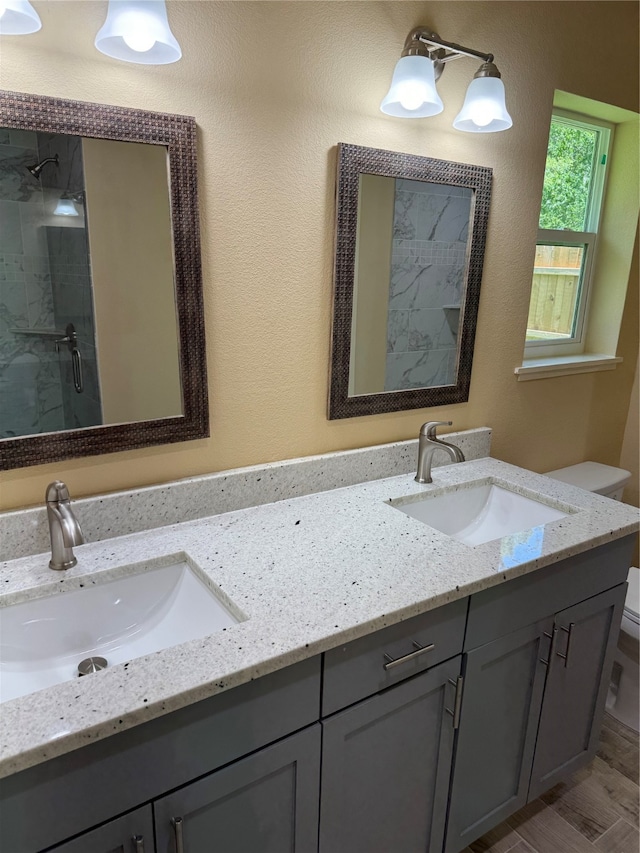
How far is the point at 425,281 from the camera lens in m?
1.72

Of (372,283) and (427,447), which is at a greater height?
A: (372,283)

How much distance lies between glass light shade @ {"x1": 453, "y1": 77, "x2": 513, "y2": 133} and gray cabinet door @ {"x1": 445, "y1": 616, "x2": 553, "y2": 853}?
4.31ft

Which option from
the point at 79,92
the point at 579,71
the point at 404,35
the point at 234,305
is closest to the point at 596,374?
the point at 579,71

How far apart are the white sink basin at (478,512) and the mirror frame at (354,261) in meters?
0.30

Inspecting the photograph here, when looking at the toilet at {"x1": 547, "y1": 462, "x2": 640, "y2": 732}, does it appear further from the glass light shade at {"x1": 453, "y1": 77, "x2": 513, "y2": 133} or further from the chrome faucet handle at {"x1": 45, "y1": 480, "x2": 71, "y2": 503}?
the chrome faucet handle at {"x1": 45, "y1": 480, "x2": 71, "y2": 503}

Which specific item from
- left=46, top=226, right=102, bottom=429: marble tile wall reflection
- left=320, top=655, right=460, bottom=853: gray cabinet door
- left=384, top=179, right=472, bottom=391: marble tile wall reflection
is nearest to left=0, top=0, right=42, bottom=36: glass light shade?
left=46, top=226, right=102, bottom=429: marble tile wall reflection

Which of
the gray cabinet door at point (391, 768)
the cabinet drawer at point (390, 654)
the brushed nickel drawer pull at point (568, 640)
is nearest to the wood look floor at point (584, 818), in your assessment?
the gray cabinet door at point (391, 768)

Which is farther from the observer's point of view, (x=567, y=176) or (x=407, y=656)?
(x=567, y=176)

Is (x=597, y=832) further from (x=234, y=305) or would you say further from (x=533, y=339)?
(x=234, y=305)

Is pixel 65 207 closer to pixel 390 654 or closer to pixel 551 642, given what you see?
pixel 390 654

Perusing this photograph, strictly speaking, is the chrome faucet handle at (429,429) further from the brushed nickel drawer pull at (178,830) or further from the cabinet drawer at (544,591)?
the brushed nickel drawer pull at (178,830)

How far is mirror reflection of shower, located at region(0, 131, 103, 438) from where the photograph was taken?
43.4 inches

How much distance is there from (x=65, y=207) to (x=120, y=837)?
1.12m

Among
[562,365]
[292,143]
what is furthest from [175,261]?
[562,365]
